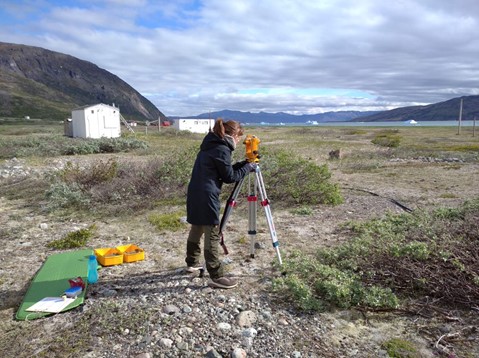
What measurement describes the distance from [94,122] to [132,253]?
92.0ft

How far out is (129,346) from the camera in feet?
11.0

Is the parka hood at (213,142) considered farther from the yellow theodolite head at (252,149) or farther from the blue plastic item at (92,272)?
→ the blue plastic item at (92,272)

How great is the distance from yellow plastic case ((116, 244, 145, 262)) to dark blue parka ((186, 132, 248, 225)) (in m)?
1.54

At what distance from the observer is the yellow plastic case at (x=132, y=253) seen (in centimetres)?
538

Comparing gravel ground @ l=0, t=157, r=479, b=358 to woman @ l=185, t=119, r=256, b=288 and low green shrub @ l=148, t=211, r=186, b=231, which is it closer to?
woman @ l=185, t=119, r=256, b=288

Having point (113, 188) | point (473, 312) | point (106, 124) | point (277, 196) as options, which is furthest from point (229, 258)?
point (106, 124)

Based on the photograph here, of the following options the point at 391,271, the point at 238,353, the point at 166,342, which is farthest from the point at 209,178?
the point at 391,271

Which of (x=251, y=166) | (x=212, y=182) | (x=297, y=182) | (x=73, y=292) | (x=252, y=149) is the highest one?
(x=252, y=149)

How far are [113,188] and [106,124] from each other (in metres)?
24.6

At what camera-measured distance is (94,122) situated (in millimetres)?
30703

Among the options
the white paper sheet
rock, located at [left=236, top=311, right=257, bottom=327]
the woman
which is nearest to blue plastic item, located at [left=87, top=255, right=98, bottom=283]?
the white paper sheet

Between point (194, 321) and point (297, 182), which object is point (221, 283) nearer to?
point (194, 321)

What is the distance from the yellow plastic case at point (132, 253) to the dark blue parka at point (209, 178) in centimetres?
154

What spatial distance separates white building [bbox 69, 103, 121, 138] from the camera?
30.2 m
